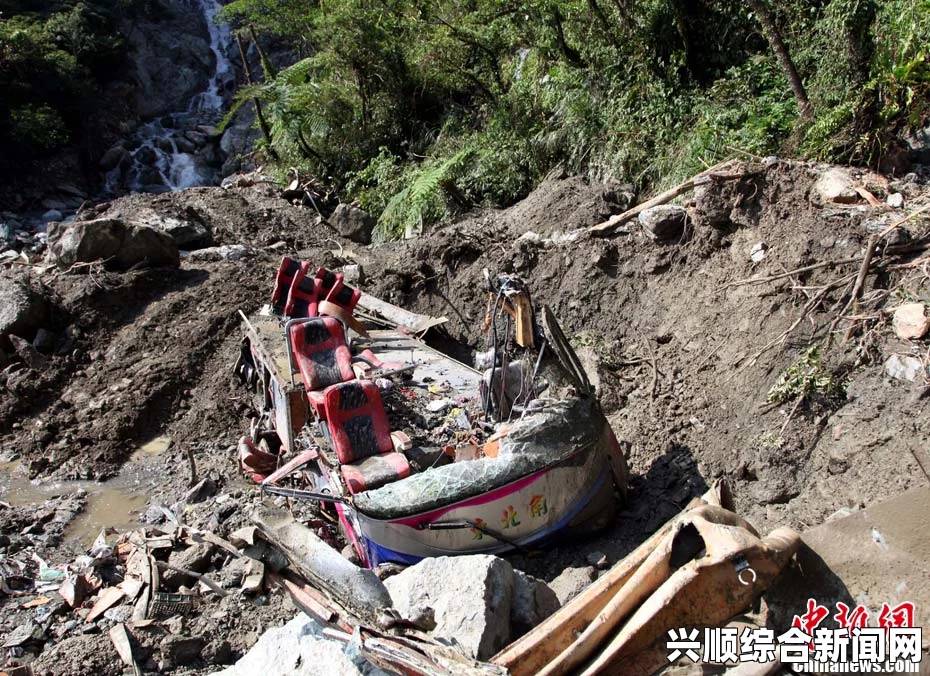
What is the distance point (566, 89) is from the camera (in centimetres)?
1166

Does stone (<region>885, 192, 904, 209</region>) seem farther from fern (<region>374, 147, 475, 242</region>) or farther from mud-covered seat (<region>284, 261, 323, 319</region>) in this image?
fern (<region>374, 147, 475, 242</region>)

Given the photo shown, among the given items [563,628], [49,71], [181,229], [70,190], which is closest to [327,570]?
[563,628]

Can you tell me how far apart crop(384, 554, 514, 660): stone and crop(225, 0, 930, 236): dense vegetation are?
5.60 m

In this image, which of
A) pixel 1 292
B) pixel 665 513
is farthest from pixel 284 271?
pixel 665 513

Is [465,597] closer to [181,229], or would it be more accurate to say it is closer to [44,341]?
[44,341]

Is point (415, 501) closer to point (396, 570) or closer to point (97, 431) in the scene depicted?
point (396, 570)

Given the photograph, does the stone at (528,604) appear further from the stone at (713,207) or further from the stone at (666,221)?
the stone at (666,221)

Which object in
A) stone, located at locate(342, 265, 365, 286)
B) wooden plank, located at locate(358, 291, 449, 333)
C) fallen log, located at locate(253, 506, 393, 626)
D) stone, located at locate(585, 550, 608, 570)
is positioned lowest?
stone, located at locate(585, 550, 608, 570)

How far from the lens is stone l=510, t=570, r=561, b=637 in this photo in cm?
411

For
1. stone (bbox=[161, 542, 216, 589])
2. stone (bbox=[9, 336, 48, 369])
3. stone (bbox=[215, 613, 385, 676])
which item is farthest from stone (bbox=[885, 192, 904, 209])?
stone (bbox=[9, 336, 48, 369])

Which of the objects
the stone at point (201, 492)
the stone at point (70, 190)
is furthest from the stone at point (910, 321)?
the stone at point (70, 190)

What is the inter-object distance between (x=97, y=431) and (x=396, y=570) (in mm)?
5353

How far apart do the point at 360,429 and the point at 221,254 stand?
7.41 meters

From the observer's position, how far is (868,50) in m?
7.87
